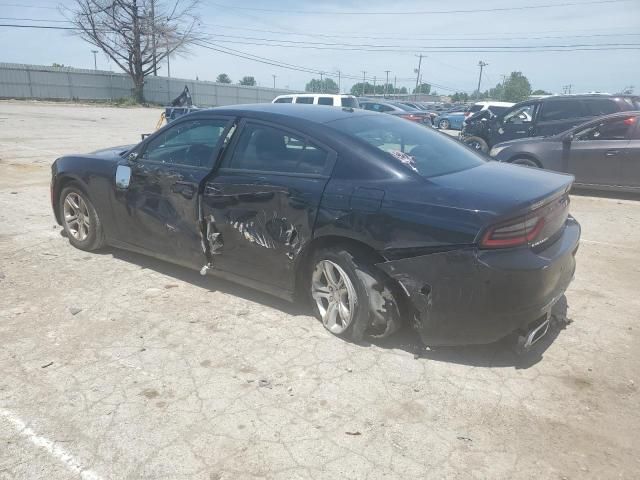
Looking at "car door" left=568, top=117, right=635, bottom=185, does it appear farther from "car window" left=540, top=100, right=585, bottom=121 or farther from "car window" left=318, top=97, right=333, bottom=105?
"car window" left=318, top=97, right=333, bottom=105

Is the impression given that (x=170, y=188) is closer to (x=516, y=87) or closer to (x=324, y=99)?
(x=324, y=99)

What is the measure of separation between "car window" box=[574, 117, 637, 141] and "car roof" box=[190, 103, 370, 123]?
6.17m

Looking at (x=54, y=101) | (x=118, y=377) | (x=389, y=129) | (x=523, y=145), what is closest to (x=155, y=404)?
(x=118, y=377)

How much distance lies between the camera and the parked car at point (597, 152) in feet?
27.1

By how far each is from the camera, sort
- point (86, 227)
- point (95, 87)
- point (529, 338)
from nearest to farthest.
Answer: point (529, 338)
point (86, 227)
point (95, 87)

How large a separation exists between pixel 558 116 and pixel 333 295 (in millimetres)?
9445

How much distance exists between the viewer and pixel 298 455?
95.7 inches

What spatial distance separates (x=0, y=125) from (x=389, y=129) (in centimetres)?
2115

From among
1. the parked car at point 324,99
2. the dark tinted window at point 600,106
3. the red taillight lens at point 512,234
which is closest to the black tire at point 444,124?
the parked car at point 324,99

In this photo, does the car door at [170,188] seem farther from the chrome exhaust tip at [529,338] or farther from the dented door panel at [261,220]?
the chrome exhaust tip at [529,338]

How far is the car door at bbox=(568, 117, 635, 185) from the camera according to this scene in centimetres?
834

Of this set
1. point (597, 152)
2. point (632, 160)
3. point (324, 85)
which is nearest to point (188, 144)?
point (597, 152)

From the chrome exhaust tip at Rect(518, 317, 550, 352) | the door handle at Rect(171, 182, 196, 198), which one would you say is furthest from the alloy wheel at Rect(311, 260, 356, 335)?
the door handle at Rect(171, 182, 196, 198)

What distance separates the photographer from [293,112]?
3.88 meters
